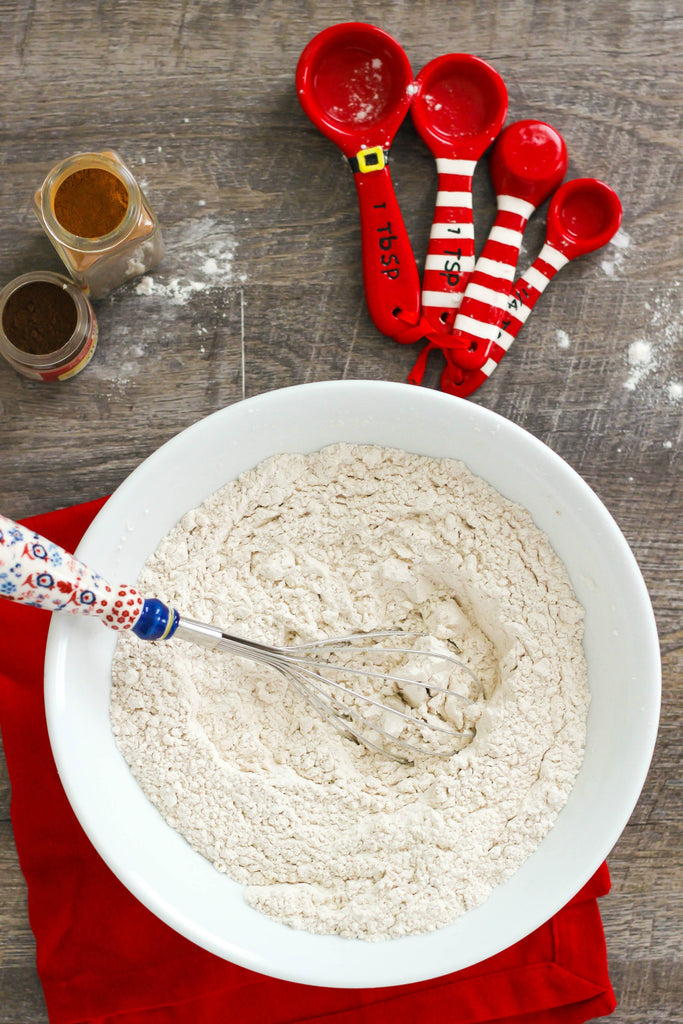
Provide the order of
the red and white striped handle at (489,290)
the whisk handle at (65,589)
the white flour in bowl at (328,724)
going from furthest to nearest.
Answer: the red and white striped handle at (489,290), the white flour in bowl at (328,724), the whisk handle at (65,589)

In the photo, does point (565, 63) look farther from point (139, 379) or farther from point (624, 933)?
point (624, 933)

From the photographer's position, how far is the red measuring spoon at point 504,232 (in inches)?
31.4

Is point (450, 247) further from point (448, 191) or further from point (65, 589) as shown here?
point (65, 589)

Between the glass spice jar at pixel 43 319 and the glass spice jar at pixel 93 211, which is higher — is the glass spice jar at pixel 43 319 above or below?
below

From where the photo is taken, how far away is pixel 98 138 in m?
0.83

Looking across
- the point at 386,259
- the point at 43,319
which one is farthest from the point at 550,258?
the point at 43,319

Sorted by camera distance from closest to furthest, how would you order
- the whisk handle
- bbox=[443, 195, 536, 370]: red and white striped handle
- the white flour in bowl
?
the whisk handle → the white flour in bowl → bbox=[443, 195, 536, 370]: red and white striped handle

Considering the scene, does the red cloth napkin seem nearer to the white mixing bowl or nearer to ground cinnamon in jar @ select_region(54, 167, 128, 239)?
the white mixing bowl

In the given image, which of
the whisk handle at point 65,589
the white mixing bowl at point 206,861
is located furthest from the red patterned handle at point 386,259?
the whisk handle at point 65,589

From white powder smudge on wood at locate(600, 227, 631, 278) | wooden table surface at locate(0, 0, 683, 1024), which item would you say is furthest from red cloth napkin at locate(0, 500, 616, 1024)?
white powder smudge on wood at locate(600, 227, 631, 278)

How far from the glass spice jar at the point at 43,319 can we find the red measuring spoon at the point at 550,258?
409mm

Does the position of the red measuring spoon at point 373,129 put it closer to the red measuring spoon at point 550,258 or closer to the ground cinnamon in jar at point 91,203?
the red measuring spoon at point 550,258

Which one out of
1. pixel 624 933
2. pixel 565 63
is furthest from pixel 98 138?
pixel 624 933

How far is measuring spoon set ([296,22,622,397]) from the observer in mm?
801
